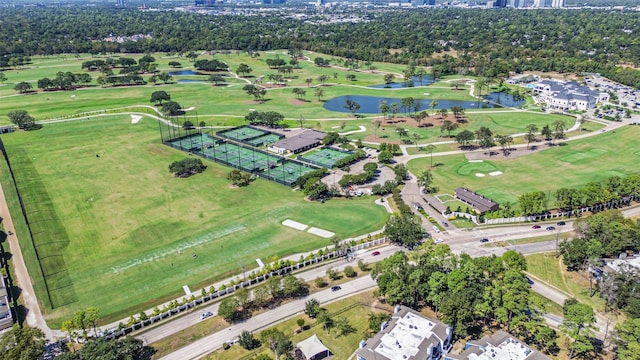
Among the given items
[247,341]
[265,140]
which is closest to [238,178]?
[265,140]

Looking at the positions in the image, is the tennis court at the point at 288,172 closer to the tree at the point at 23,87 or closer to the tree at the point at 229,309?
the tree at the point at 229,309

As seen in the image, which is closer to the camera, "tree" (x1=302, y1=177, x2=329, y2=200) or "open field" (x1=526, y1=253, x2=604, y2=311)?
"open field" (x1=526, y1=253, x2=604, y2=311)

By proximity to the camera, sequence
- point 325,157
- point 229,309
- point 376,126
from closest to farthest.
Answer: point 229,309, point 325,157, point 376,126

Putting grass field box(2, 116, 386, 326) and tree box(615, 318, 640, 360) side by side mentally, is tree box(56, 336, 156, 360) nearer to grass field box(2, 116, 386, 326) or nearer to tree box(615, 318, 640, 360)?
grass field box(2, 116, 386, 326)

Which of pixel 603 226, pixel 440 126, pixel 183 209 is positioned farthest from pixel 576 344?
pixel 440 126

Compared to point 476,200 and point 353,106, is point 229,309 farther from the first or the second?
point 353,106

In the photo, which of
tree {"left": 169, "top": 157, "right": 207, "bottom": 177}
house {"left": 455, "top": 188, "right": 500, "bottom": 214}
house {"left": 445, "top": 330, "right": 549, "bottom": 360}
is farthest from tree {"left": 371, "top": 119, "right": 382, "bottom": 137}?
house {"left": 445, "top": 330, "right": 549, "bottom": 360}
